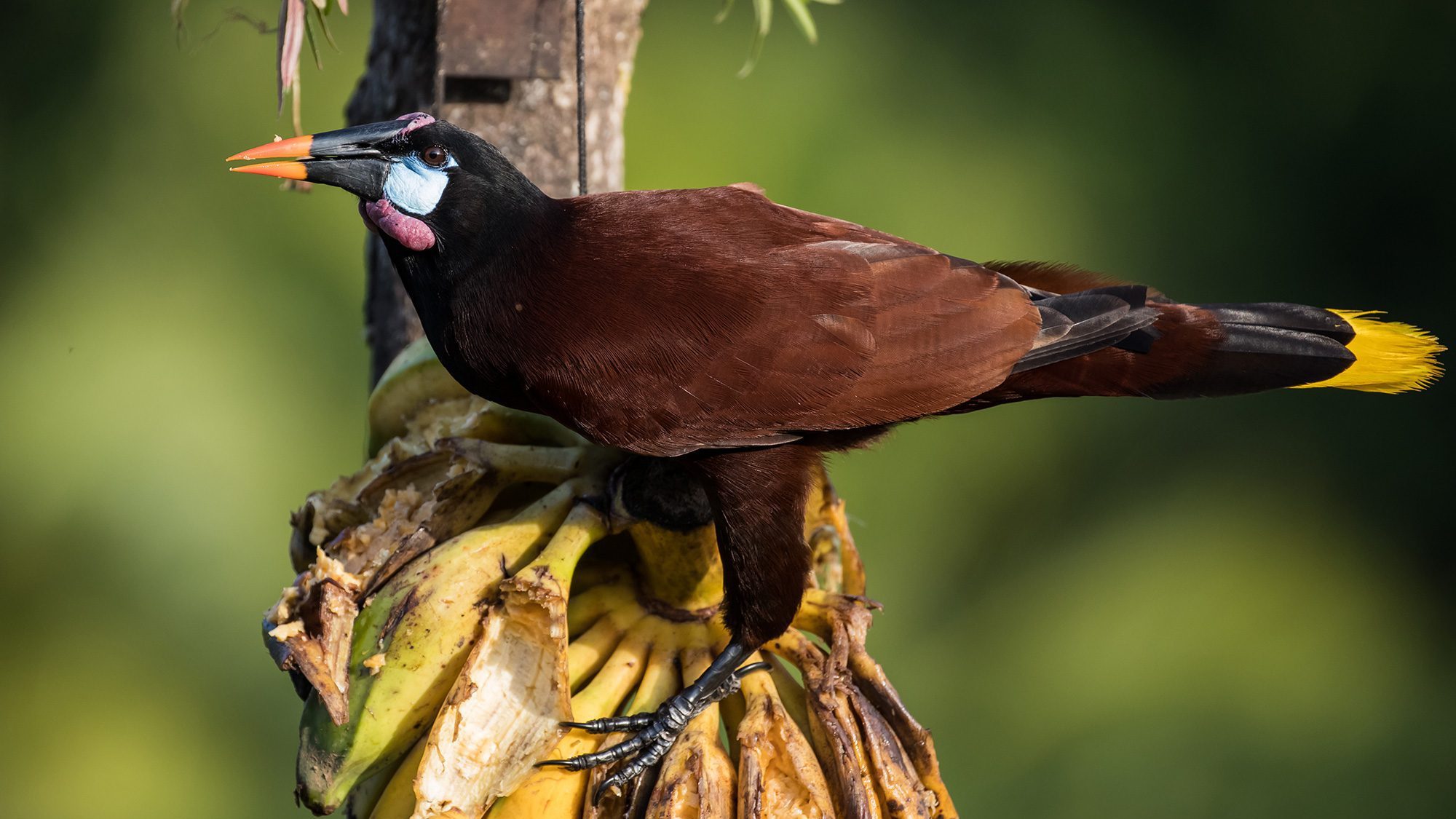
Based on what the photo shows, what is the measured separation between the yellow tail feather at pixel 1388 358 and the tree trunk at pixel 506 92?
0.97m

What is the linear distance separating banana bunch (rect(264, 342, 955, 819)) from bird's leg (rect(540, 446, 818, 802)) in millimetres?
34

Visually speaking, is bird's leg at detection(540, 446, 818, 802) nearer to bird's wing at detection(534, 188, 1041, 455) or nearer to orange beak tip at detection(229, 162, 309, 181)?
bird's wing at detection(534, 188, 1041, 455)

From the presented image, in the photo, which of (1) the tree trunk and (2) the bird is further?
(1) the tree trunk

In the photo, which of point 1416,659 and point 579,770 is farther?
point 1416,659

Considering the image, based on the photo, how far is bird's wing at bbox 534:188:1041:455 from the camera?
50.4 inches

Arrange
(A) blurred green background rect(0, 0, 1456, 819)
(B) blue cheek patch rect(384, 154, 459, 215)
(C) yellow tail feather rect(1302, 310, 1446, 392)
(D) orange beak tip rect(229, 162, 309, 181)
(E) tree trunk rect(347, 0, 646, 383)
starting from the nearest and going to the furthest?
(D) orange beak tip rect(229, 162, 309, 181)
(B) blue cheek patch rect(384, 154, 459, 215)
(C) yellow tail feather rect(1302, 310, 1446, 392)
(E) tree trunk rect(347, 0, 646, 383)
(A) blurred green background rect(0, 0, 1456, 819)

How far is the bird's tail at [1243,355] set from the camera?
4.47ft

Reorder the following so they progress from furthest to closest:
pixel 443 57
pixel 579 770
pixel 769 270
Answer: pixel 443 57 < pixel 769 270 < pixel 579 770

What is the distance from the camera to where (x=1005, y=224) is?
2.44 m

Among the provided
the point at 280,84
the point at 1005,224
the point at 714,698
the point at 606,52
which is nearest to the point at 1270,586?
the point at 1005,224

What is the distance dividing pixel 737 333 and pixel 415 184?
0.37 metres

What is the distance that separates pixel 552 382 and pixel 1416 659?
1.92m

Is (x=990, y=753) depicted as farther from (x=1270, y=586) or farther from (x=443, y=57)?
(x=443, y=57)

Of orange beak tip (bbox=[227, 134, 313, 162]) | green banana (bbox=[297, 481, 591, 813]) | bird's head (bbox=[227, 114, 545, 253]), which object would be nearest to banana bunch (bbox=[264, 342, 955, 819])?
green banana (bbox=[297, 481, 591, 813])
